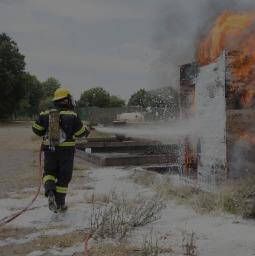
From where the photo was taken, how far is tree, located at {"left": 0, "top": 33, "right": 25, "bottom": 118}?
217 ft

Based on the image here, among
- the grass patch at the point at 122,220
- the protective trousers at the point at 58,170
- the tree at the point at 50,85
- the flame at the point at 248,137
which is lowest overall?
the grass patch at the point at 122,220

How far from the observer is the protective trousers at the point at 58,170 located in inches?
328

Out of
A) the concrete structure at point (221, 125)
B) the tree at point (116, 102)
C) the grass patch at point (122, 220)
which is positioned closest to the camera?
the grass patch at point (122, 220)

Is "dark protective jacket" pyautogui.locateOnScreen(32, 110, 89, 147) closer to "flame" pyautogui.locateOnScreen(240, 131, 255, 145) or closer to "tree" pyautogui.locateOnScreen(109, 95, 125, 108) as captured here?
"flame" pyautogui.locateOnScreen(240, 131, 255, 145)

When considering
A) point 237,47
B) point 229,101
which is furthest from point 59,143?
point 237,47

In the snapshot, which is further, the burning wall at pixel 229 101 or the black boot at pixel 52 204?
the burning wall at pixel 229 101

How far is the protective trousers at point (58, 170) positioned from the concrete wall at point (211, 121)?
8.57ft

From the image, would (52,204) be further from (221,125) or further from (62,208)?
(221,125)

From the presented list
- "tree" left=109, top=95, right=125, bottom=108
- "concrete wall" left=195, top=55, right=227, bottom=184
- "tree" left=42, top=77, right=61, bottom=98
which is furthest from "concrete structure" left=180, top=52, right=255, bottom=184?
"tree" left=42, top=77, right=61, bottom=98

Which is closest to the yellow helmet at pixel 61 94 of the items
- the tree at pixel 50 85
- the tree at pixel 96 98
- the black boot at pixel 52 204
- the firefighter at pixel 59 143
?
the firefighter at pixel 59 143

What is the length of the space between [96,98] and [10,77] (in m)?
28.9

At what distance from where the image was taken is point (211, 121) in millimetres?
9781

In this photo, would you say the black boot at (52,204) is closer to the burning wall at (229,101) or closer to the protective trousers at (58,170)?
the protective trousers at (58,170)

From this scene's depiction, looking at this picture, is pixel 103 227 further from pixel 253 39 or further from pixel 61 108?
pixel 253 39
